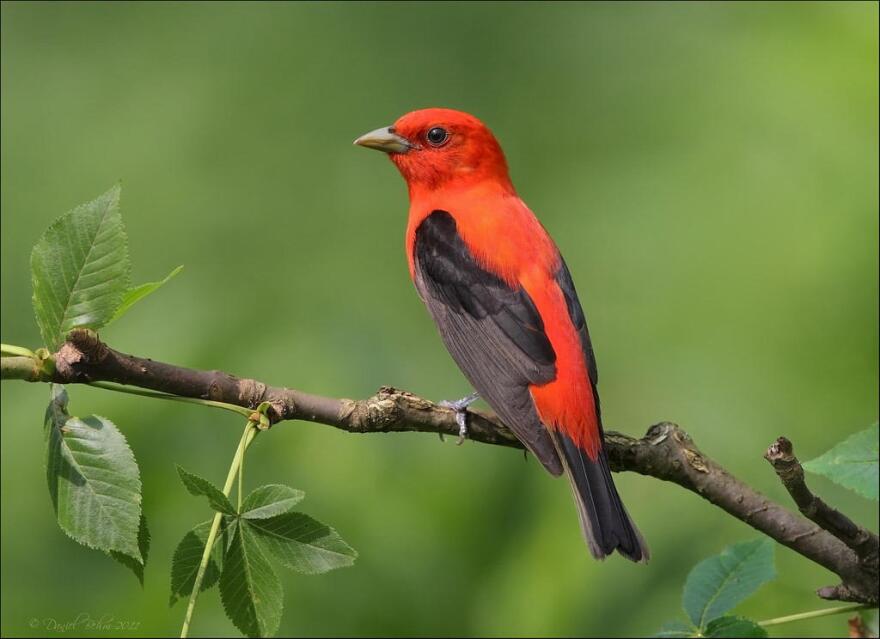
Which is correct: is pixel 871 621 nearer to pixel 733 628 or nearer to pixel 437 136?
pixel 733 628

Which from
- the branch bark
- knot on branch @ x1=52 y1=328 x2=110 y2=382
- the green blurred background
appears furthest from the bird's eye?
knot on branch @ x1=52 y1=328 x2=110 y2=382

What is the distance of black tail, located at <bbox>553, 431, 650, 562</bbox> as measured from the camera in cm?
276

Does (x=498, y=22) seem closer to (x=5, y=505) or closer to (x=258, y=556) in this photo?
(x=5, y=505)

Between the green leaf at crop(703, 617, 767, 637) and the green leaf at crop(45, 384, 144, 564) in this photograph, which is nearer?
the green leaf at crop(45, 384, 144, 564)

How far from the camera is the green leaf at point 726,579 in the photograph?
7.18ft

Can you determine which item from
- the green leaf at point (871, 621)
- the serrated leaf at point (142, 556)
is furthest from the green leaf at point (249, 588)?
the green leaf at point (871, 621)

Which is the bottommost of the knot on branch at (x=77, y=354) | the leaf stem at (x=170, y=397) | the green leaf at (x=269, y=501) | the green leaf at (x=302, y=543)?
the green leaf at (x=302, y=543)

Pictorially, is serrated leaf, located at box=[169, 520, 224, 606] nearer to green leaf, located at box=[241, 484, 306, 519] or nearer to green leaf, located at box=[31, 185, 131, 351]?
green leaf, located at box=[241, 484, 306, 519]

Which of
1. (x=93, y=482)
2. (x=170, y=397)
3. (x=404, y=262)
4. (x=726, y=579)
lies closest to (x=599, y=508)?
(x=726, y=579)

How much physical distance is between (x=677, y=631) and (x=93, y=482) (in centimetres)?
117

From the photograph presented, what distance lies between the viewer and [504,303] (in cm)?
326

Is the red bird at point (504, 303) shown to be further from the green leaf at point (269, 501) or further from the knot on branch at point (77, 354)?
the knot on branch at point (77, 354)

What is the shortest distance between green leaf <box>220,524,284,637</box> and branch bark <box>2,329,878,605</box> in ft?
0.97

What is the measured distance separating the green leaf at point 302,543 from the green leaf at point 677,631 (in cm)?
75
